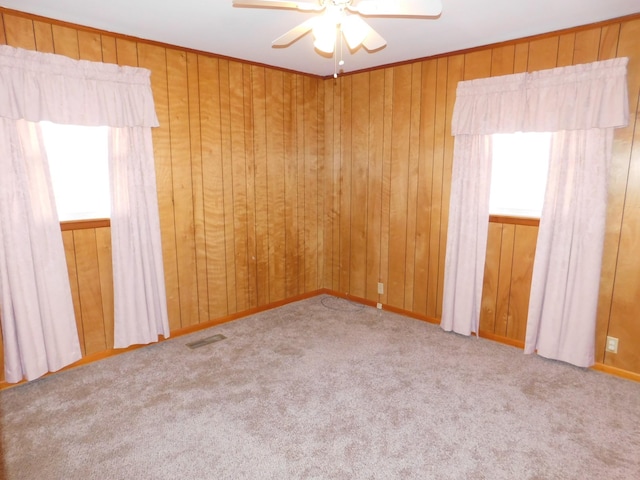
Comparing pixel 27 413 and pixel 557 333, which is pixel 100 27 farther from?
pixel 557 333

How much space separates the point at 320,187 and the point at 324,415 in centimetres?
284

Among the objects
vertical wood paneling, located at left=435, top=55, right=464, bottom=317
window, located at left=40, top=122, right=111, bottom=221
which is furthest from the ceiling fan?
window, located at left=40, top=122, right=111, bottom=221

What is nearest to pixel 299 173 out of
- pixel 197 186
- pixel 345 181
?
pixel 345 181

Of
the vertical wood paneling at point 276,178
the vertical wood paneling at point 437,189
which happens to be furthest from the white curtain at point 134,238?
the vertical wood paneling at point 437,189

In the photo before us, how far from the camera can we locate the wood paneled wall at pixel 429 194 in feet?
9.59

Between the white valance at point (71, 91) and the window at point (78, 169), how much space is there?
0.59 ft

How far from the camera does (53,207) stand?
2861 mm

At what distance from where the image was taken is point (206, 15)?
9.13 ft

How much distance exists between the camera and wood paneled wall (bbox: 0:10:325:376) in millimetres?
3168

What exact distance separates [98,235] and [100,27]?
1.52 metres

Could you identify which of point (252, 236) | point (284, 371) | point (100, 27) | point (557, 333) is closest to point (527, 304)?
point (557, 333)

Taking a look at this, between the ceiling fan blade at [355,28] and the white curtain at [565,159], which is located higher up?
the ceiling fan blade at [355,28]

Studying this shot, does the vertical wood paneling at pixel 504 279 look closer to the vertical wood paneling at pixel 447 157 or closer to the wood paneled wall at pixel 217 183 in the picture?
the vertical wood paneling at pixel 447 157

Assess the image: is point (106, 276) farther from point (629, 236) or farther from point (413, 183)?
point (629, 236)
